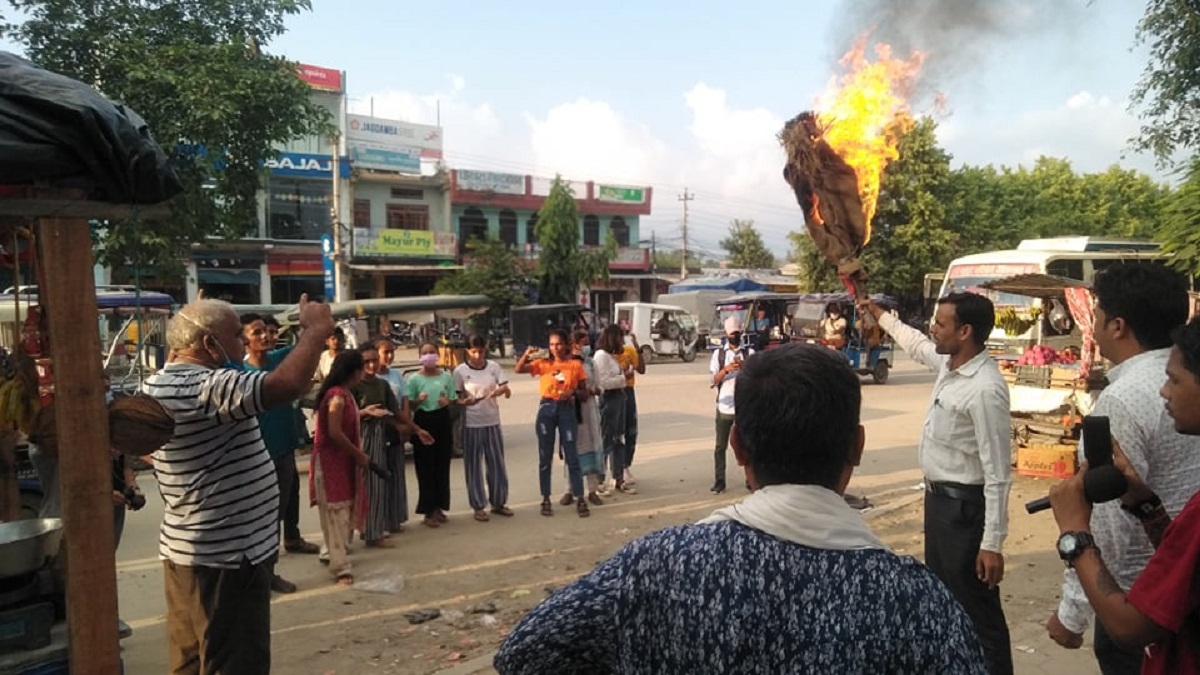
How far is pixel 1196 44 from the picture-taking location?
1034 centimetres

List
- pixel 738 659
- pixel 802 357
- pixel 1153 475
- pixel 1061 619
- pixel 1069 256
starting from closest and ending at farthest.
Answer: pixel 738 659, pixel 802 357, pixel 1153 475, pixel 1061 619, pixel 1069 256

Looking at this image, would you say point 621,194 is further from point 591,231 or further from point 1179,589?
point 1179,589

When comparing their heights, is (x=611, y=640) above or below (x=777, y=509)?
below

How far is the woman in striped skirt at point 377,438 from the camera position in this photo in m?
6.79

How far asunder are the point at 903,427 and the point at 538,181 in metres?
28.0

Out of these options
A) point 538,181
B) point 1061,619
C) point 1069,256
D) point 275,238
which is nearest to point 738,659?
point 1061,619

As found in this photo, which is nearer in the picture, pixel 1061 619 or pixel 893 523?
pixel 1061 619

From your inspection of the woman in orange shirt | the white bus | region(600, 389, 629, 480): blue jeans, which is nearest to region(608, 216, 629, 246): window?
the white bus

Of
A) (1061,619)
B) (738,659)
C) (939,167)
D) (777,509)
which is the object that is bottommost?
(1061,619)

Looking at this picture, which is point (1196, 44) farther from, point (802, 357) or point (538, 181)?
point (538, 181)

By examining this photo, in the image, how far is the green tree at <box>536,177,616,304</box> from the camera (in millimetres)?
30875

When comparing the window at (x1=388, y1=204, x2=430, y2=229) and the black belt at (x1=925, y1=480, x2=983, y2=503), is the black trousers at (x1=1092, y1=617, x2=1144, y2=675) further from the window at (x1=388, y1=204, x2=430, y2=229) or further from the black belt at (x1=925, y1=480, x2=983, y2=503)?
the window at (x1=388, y1=204, x2=430, y2=229)

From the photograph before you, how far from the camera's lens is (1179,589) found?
69.6 inches

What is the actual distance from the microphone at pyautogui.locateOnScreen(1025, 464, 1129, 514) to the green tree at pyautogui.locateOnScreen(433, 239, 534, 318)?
2600 centimetres
